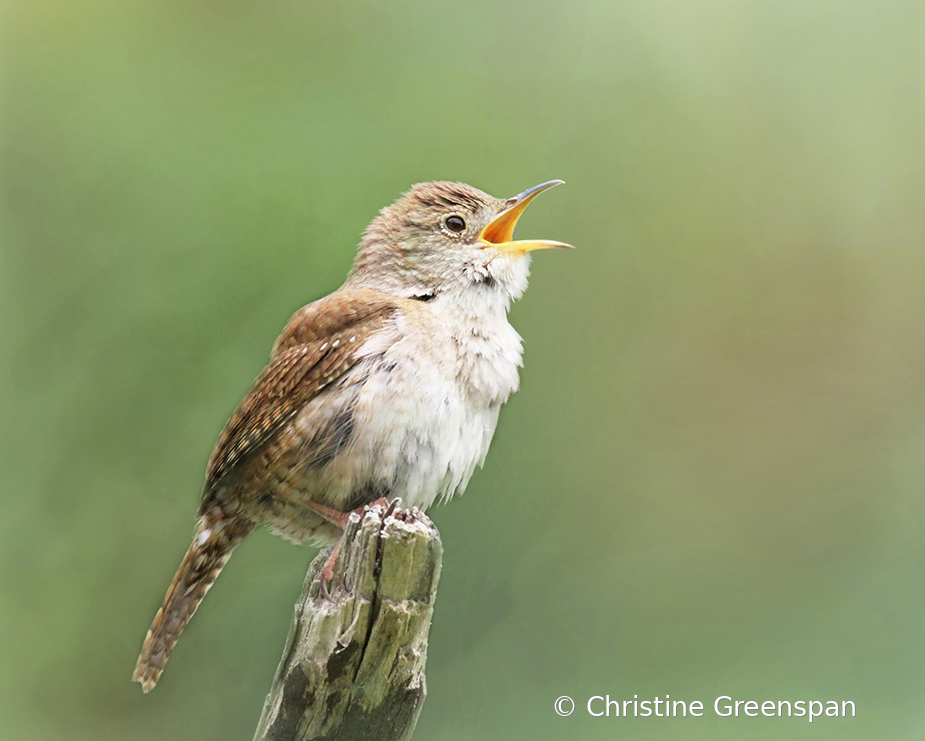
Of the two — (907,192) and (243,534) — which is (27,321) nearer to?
(243,534)

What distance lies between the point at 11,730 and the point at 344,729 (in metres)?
2.12

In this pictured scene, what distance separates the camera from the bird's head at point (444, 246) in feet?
10.4

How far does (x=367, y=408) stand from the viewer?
9.22ft

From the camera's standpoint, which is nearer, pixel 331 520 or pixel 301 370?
pixel 331 520

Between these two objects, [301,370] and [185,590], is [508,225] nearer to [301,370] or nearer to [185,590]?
[301,370]

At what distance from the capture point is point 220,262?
4133 mm

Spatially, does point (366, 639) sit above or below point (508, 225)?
below

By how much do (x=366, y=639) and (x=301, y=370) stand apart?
1.07 m

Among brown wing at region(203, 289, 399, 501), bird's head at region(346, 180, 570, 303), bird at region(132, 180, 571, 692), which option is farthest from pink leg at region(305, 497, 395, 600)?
bird's head at region(346, 180, 570, 303)

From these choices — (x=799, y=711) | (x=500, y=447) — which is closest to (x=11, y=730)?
(x=500, y=447)

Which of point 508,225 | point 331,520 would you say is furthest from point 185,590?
point 508,225

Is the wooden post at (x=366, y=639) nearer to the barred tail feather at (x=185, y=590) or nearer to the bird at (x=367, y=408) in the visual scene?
the bird at (x=367, y=408)

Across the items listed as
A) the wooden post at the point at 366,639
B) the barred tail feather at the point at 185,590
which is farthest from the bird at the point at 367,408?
the wooden post at the point at 366,639

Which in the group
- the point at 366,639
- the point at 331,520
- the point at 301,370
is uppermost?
the point at 301,370
